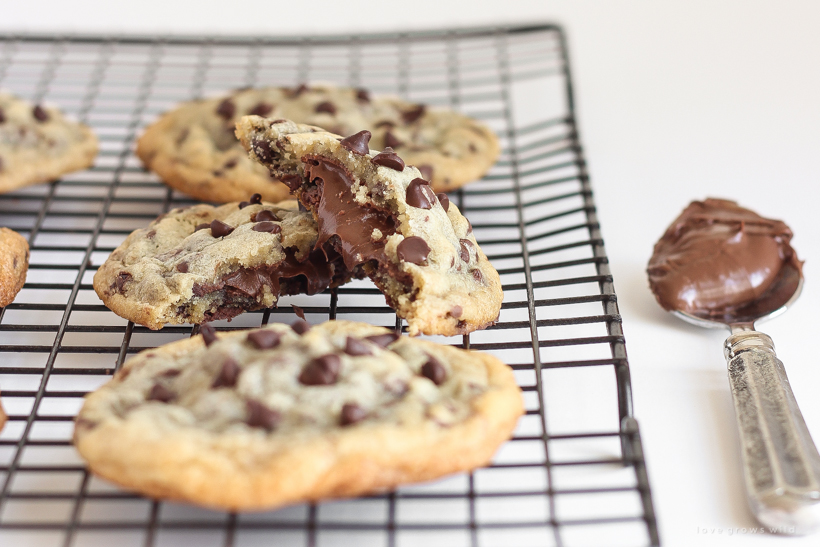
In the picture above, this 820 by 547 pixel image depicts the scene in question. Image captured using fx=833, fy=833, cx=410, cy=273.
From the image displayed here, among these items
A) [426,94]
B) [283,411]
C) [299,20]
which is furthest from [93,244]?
[299,20]

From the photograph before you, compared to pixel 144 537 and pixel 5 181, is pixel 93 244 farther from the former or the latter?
pixel 144 537

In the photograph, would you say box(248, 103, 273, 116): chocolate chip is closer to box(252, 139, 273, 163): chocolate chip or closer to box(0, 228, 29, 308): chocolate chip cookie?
box(252, 139, 273, 163): chocolate chip

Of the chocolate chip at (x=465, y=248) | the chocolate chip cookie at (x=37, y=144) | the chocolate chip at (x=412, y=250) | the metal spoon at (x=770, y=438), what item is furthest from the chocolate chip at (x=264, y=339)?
the chocolate chip cookie at (x=37, y=144)

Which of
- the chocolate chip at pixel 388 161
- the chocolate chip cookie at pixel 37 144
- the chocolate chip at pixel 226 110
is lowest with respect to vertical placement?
the chocolate chip cookie at pixel 37 144

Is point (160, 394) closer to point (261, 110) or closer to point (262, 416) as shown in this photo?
point (262, 416)

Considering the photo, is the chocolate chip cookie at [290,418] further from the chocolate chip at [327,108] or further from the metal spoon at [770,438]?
the chocolate chip at [327,108]
